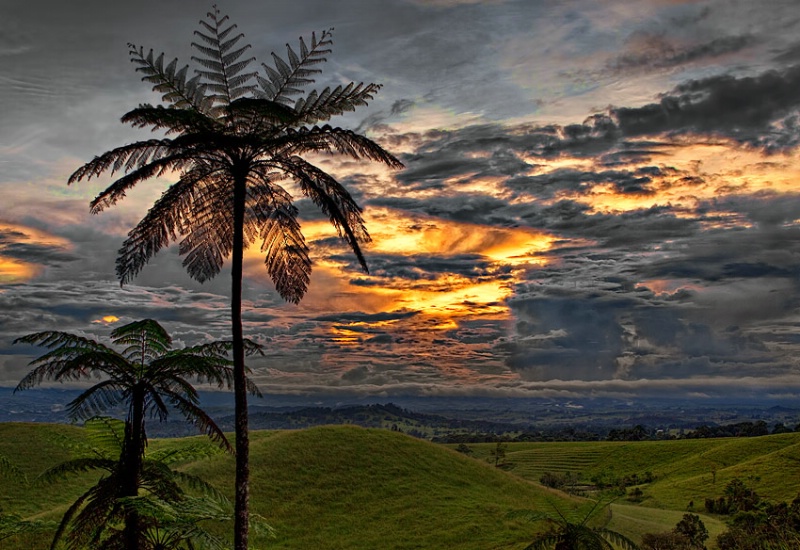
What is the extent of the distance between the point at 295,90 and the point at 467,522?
37.5 meters

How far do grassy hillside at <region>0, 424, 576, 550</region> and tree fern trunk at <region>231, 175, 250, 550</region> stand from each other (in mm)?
25993

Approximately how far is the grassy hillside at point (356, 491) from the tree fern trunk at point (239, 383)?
85.3 feet

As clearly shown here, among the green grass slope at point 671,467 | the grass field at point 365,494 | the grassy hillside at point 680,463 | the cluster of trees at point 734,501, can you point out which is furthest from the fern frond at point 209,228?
the grassy hillside at point 680,463

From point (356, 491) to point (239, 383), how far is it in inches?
1525

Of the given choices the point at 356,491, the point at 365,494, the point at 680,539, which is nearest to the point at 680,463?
the point at 680,539

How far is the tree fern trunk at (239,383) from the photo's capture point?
16922 mm

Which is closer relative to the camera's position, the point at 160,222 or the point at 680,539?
the point at 160,222

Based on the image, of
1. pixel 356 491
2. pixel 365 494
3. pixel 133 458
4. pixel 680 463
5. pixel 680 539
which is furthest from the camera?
pixel 680 463

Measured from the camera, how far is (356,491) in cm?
5262

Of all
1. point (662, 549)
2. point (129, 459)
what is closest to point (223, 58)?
point (129, 459)

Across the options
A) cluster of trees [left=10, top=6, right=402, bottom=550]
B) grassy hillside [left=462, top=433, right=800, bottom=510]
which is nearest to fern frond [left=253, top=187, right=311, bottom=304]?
cluster of trees [left=10, top=6, right=402, bottom=550]

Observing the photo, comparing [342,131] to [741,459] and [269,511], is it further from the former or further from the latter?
[741,459]

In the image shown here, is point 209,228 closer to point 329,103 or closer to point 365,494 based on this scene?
point 329,103

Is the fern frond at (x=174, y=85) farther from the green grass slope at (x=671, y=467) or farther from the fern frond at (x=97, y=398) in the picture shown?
the green grass slope at (x=671, y=467)
